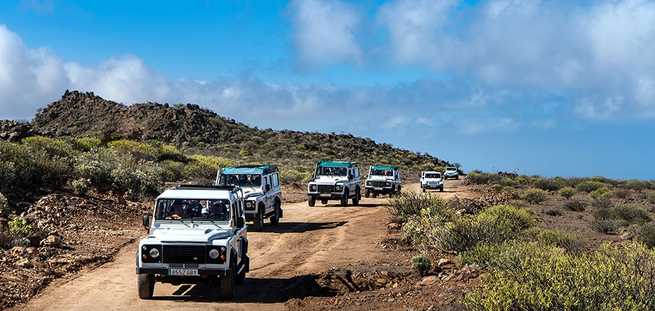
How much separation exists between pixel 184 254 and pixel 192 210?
1.45 metres

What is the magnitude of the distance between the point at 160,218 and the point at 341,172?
67.9 ft

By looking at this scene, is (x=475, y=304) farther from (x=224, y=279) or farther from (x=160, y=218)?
(x=160, y=218)

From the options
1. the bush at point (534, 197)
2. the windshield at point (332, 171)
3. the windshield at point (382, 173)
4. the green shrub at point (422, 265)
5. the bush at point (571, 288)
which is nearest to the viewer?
the bush at point (571, 288)

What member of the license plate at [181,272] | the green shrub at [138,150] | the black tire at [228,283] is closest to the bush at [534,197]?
the green shrub at [138,150]

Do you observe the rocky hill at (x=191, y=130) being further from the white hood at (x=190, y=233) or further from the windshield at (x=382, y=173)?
the white hood at (x=190, y=233)

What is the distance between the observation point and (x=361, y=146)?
11062 centimetres

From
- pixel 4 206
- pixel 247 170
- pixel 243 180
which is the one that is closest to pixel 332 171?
pixel 247 170

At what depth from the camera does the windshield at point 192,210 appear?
12.9 meters

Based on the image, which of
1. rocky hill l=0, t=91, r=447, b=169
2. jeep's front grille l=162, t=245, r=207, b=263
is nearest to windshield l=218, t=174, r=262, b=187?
jeep's front grille l=162, t=245, r=207, b=263

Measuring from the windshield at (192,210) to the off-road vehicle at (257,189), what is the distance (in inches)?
359

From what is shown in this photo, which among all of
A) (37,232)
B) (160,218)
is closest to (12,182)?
(37,232)

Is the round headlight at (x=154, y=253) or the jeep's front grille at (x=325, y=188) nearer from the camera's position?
the round headlight at (x=154, y=253)

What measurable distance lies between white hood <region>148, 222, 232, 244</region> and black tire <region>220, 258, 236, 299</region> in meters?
0.58

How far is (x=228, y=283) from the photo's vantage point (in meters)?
11.9
